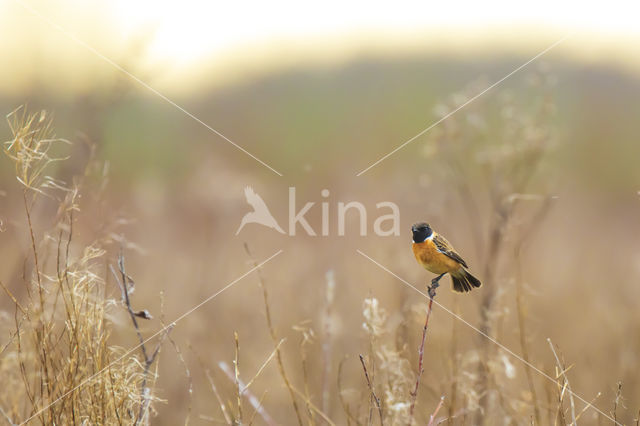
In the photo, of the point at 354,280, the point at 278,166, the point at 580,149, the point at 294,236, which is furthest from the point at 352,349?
the point at 580,149

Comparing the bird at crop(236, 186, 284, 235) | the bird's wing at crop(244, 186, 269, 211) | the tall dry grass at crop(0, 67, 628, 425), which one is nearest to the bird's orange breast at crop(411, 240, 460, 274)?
the tall dry grass at crop(0, 67, 628, 425)

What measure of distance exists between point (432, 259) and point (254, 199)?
4008 mm

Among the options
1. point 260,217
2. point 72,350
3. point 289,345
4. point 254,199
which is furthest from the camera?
point 260,217

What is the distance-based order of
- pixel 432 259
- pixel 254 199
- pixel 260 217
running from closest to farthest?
pixel 432 259
pixel 254 199
pixel 260 217

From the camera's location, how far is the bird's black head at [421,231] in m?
2.22

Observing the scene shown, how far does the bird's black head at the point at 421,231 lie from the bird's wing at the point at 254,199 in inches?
113

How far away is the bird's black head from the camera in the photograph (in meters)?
2.22

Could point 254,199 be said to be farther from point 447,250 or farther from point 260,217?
point 447,250

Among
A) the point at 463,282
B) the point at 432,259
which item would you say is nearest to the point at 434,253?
the point at 432,259

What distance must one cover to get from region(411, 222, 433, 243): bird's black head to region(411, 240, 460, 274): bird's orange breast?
1.1 inches

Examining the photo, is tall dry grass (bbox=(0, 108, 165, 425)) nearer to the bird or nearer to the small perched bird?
the small perched bird

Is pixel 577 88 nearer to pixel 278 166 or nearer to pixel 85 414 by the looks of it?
pixel 278 166

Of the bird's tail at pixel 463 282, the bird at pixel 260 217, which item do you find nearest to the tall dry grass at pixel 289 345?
the bird's tail at pixel 463 282

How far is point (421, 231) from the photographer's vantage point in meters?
2.26
